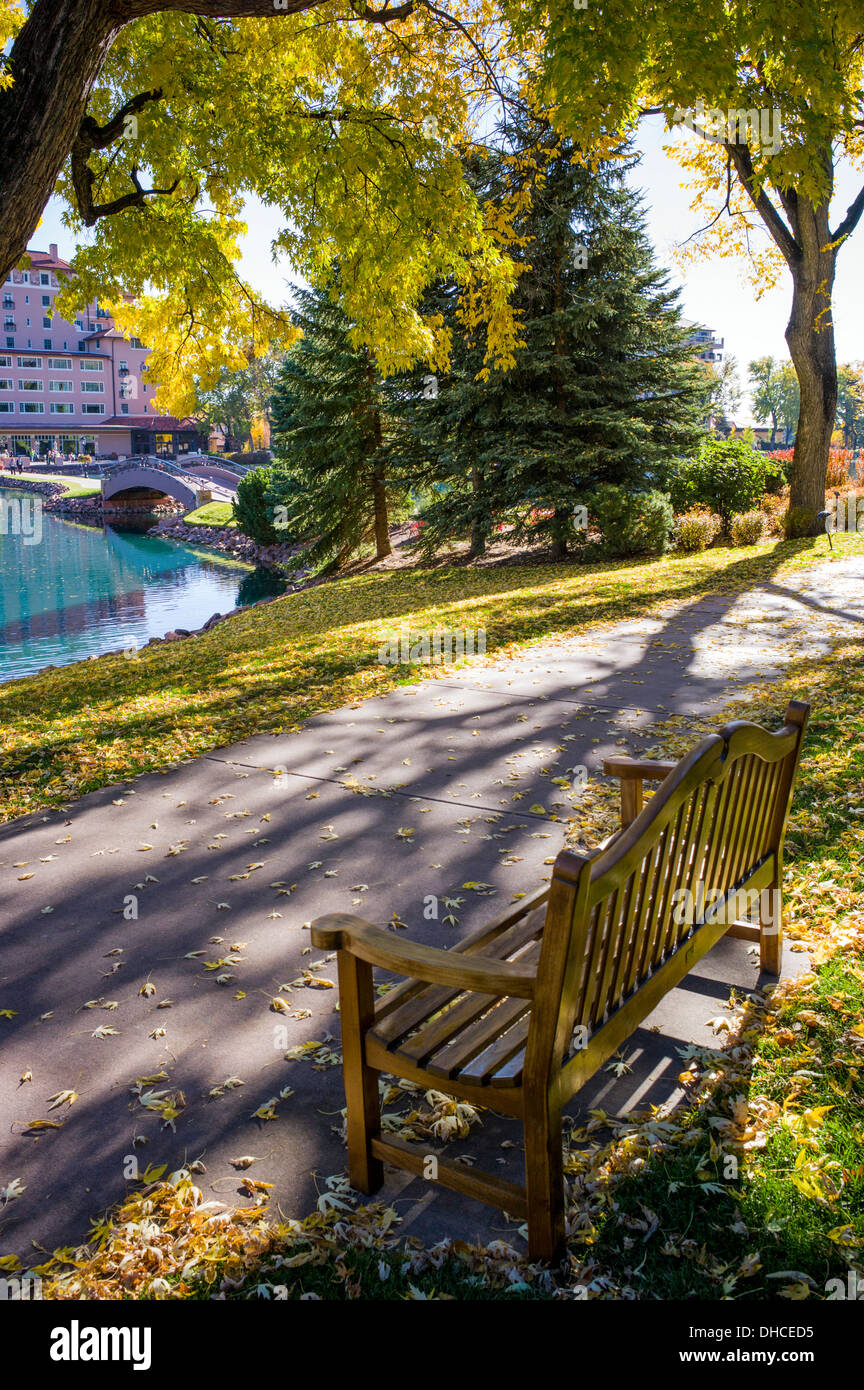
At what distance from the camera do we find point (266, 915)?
4.58 meters

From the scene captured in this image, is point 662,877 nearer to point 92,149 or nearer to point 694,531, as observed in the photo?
point 92,149

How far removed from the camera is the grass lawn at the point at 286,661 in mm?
7422

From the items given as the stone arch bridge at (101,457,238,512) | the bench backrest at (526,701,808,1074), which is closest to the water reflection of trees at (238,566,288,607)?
the bench backrest at (526,701,808,1074)

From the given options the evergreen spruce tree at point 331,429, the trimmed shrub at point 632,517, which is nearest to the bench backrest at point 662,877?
the trimmed shrub at point 632,517

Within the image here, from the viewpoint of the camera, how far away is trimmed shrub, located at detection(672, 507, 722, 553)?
17469mm

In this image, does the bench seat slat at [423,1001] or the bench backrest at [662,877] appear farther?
the bench seat slat at [423,1001]

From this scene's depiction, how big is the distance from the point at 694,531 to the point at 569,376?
407 centimetres

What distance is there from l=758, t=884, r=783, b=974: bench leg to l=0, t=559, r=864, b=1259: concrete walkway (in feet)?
0.35

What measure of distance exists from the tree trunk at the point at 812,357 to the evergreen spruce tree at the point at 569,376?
2374mm

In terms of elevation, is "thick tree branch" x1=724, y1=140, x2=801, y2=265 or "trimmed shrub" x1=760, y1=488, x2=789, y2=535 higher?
"thick tree branch" x1=724, y1=140, x2=801, y2=265

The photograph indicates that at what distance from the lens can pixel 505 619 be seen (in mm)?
12430

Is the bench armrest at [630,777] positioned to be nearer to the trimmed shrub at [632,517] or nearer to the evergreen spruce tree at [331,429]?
the trimmed shrub at [632,517]

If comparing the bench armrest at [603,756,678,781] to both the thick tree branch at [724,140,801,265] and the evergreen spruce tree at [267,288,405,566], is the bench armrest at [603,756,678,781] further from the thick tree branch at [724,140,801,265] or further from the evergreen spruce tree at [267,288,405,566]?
the evergreen spruce tree at [267,288,405,566]
